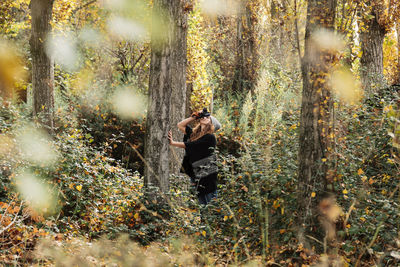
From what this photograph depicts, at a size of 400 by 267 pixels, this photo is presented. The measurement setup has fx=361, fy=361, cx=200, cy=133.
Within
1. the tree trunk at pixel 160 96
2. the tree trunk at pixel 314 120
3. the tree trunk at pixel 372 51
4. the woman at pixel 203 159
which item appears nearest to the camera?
the tree trunk at pixel 314 120

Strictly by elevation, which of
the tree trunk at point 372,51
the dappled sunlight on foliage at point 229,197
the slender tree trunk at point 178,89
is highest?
the tree trunk at point 372,51

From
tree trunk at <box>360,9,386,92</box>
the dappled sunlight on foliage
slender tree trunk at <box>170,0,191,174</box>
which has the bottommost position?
the dappled sunlight on foliage

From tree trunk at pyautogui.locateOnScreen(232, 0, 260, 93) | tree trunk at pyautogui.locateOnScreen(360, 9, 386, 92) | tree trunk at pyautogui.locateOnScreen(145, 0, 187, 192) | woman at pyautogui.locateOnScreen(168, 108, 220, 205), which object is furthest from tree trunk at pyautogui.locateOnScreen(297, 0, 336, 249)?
tree trunk at pyautogui.locateOnScreen(232, 0, 260, 93)

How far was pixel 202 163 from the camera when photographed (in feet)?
19.1

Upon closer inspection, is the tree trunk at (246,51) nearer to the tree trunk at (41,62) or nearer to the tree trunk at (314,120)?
the tree trunk at (41,62)

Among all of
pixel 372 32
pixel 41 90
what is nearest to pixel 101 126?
pixel 41 90

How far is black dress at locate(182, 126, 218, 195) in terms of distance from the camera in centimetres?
575

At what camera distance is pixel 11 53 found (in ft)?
42.8

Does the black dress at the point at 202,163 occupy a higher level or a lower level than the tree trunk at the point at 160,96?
lower

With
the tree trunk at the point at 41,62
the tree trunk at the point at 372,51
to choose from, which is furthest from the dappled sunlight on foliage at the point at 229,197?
the tree trunk at the point at 372,51

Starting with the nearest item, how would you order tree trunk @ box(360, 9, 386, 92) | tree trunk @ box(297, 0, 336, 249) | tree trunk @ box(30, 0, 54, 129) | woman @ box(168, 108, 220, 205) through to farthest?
1. tree trunk @ box(297, 0, 336, 249)
2. woman @ box(168, 108, 220, 205)
3. tree trunk @ box(30, 0, 54, 129)
4. tree trunk @ box(360, 9, 386, 92)

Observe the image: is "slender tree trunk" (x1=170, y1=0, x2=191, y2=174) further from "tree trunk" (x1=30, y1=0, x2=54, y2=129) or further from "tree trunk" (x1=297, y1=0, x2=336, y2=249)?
"tree trunk" (x1=297, y1=0, x2=336, y2=249)

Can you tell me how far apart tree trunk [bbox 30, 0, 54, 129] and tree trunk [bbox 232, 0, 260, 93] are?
21.0 ft

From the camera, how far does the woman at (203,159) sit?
18.9 feet
